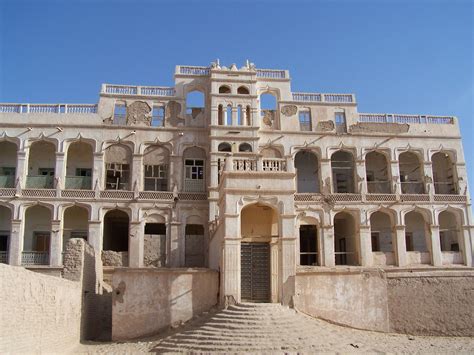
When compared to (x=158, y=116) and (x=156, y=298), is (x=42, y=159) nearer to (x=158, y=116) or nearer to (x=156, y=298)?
(x=158, y=116)

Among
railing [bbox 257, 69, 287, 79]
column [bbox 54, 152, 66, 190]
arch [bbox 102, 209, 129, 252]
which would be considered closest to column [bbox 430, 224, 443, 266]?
railing [bbox 257, 69, 287, 79]

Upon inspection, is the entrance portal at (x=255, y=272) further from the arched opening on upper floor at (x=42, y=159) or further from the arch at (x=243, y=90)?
the arched opening on upper floor at (x=42, y=159)

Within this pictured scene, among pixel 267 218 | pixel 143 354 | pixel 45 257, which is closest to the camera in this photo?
pixel 143 354

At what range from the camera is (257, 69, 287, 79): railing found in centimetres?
3859

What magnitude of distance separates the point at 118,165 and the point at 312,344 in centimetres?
2118

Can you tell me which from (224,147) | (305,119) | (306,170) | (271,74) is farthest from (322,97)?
(224,147)

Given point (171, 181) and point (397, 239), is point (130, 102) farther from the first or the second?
point (397, 239)

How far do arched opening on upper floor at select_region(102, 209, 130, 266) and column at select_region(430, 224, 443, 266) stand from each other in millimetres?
20664

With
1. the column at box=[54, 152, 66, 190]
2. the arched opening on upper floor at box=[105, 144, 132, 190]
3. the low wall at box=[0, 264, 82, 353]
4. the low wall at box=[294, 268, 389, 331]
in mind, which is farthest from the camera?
the arched opening on upper floor at box=[105, 144, 132, 190]

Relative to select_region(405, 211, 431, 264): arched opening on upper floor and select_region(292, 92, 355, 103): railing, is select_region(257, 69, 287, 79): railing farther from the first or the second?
select_region(405, 211, 431, 264): arched opening on upper floor

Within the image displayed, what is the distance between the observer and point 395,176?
37.6 metres

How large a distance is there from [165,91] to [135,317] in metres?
19.0

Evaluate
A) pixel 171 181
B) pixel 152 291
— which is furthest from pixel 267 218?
pixel 171 181

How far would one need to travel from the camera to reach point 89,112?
36.5 metres
